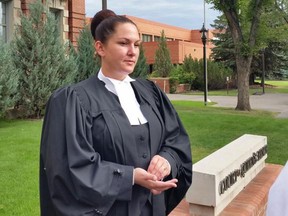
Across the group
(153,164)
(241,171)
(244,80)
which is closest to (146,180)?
(153,164)

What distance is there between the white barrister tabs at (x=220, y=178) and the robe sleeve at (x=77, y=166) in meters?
1.98

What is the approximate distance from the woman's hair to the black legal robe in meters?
0.25

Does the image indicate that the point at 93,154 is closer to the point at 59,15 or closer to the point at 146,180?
the point at 146,180

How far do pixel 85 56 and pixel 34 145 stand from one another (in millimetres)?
7667

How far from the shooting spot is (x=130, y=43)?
Result: 7.66 ft

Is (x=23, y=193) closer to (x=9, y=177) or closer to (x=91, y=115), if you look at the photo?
(x=9, y=177)

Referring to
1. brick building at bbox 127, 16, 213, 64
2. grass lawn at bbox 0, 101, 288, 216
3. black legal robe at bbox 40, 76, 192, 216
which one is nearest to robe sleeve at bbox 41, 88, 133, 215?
black legal robe at bbox 40, 76, 192, 216

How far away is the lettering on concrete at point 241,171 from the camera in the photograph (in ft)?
13.6

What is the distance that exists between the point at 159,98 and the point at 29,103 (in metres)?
10.5

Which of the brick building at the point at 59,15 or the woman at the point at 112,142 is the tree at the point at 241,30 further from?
the woman at the point at 112,142

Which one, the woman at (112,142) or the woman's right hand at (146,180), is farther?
the woman's right hand at (146,180)

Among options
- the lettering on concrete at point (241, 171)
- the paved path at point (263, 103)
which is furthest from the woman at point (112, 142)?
the paved path at point (263, 103)

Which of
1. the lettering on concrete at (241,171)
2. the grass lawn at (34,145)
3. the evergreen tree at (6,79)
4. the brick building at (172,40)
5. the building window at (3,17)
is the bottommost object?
the grass lawn at (34,145)

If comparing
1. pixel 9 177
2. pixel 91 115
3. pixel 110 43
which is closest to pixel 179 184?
pixel 91 115
